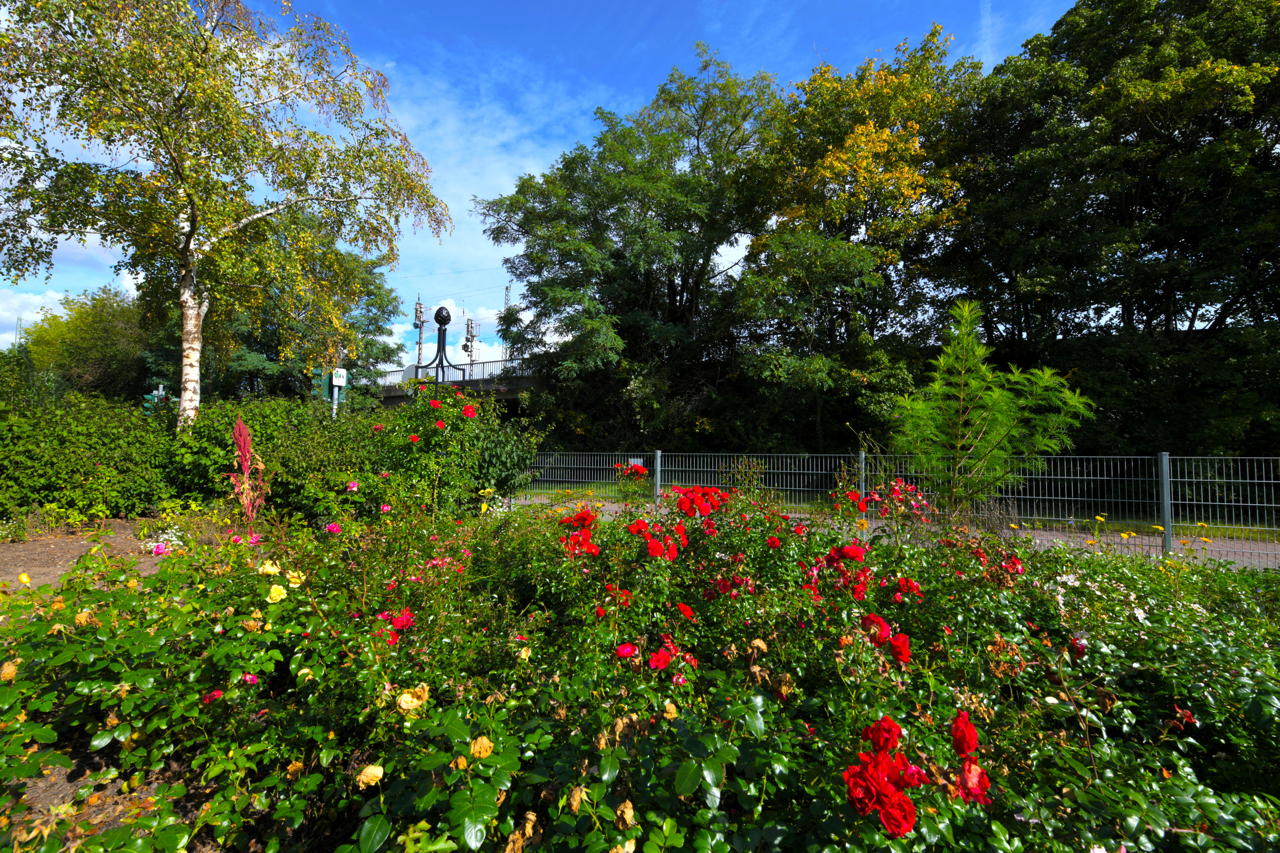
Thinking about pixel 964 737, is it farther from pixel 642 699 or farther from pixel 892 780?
pixel 642 699

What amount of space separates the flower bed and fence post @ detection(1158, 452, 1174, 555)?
172 inches

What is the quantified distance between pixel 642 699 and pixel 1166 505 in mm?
7776

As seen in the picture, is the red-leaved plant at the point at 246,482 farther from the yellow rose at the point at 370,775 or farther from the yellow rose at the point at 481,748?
the yellow rose at the point at 481,748

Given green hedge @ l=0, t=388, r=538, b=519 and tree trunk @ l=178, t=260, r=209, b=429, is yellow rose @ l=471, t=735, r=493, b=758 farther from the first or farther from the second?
tree trunk @ l=178, t=260, r=209, b=429

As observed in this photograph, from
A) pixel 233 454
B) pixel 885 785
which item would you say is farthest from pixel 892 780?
pixel 233 454

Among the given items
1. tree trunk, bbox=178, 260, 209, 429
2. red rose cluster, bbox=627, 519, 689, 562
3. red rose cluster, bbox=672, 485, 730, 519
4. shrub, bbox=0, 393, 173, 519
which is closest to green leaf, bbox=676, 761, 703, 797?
red rose cluster, bbox=627, 519, 689, 562

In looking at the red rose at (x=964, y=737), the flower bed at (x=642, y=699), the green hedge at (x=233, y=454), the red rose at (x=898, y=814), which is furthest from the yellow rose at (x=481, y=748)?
the green hedge at (x=233, y=454)

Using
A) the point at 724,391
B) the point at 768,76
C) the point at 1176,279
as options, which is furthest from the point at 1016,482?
the point at 768,76

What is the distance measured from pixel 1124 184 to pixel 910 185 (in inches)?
171

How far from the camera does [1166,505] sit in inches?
270

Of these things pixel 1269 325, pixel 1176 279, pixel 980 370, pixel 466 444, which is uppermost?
pixel 1176 279

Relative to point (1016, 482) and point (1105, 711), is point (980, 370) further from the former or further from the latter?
point (1105, 711)

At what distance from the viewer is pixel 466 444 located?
619cm

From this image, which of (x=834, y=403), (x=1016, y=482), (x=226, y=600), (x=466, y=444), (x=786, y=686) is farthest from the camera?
(x=834, y=403)
